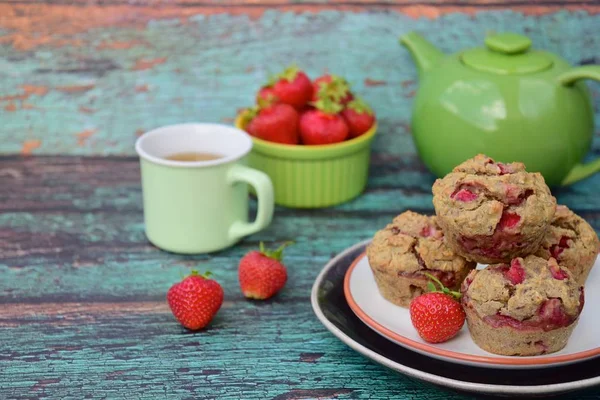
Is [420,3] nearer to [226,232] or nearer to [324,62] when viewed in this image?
[324,62]

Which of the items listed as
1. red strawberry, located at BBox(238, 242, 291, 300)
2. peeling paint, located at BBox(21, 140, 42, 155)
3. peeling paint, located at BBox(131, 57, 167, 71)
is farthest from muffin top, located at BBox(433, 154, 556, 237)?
peeling paint, located at BBox(21, 140, 42, 155)

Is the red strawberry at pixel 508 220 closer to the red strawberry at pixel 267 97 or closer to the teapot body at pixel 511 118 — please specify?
the teapot body at pixel 511 118

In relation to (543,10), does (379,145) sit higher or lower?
lower

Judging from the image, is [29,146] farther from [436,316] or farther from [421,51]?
[436,316]

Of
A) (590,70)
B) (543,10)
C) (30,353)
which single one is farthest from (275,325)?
(543,10)

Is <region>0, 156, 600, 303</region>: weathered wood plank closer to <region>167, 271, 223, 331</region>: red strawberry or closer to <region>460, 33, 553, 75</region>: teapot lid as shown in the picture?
<region>167, 271, 223, 331</region>: red strawberry

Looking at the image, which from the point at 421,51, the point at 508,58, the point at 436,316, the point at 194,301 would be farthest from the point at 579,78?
the point at 194,301

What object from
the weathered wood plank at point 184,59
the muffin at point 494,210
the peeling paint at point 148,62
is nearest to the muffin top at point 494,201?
the muffin at point 494,210
